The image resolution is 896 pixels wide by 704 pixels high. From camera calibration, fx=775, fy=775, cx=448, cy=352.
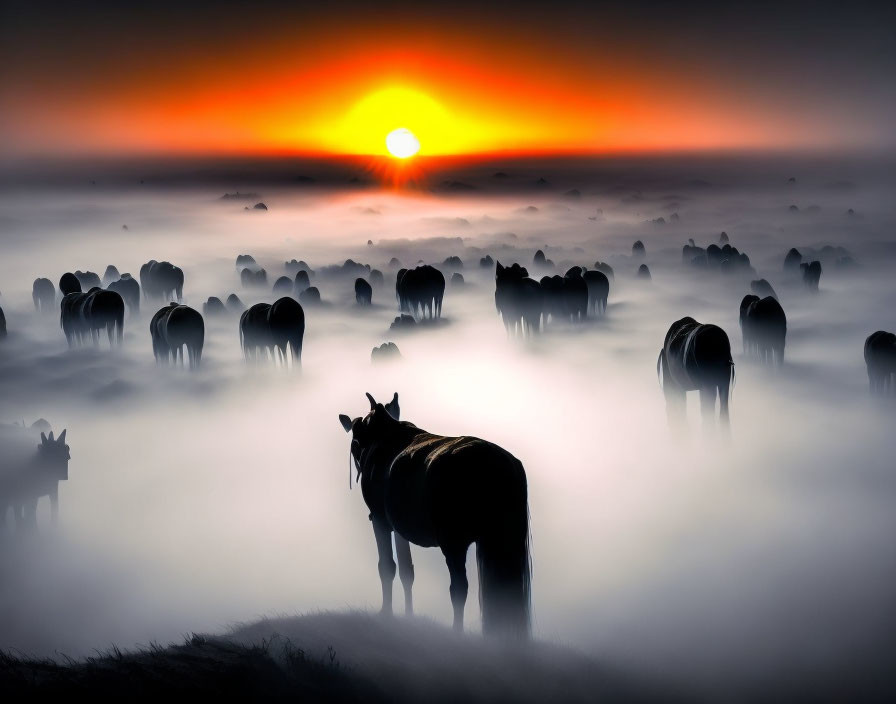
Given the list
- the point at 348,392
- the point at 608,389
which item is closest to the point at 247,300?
the point at 348,392

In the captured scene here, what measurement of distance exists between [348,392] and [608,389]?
7.78 metres

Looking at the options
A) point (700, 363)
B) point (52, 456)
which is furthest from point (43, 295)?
point (700, 363)

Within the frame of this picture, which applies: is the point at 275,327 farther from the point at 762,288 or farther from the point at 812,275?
the point at 812,275

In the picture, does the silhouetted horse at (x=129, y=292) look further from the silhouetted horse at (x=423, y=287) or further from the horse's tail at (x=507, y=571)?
the horse's tail at (x=507, y=571)

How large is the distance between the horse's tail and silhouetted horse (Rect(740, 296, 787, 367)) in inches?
700

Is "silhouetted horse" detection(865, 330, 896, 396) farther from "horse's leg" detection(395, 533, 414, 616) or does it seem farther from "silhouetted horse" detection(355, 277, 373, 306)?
"silhouetted horse" detection(355, 277, 373, 306)

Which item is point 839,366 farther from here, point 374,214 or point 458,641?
point 374,214

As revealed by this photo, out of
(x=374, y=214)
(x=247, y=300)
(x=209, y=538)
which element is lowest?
(x=209, y=538)

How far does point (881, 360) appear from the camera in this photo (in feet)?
64.5

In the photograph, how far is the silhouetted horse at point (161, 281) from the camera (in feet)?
139

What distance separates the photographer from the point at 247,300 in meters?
42.8

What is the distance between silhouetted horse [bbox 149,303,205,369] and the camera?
25.7 meters

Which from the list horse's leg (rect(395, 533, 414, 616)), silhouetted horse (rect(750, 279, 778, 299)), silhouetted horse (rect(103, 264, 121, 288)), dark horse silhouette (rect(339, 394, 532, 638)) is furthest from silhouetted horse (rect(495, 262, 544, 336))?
silhouetted horse (rect(103, 264, 121, 288))

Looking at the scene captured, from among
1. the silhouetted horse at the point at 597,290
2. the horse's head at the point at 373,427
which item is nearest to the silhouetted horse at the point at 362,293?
the silhouetted horse at the point at 597,290
